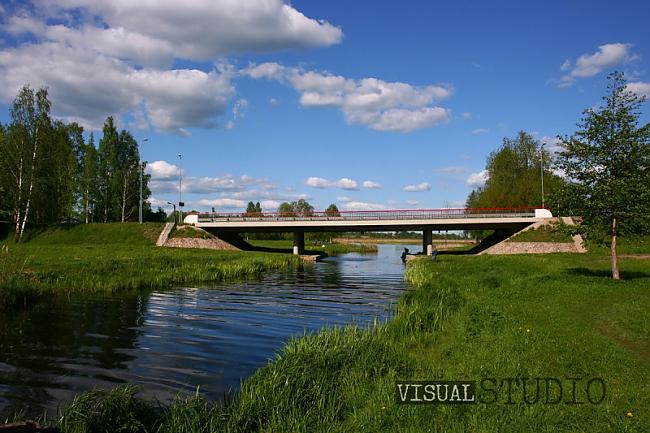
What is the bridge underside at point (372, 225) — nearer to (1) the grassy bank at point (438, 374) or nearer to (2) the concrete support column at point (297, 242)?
(2) the concrete support column at point (297, 242)

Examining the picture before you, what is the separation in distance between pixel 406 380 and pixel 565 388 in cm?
306

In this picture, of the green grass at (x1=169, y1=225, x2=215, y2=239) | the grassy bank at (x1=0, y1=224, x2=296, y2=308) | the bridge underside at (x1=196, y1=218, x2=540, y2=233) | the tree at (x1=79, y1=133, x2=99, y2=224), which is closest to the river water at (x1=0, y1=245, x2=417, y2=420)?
the grassy bank at (x1=0, y1=224, x2=296, y2=308)

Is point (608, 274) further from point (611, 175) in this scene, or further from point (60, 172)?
point (60, 172)

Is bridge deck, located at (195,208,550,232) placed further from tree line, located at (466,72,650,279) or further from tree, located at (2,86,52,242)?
tree line, located at (466,72,650,279)

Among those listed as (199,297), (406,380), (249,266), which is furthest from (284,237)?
(406,380)

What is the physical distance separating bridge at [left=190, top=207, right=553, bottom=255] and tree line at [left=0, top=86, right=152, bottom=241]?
58.7 ft

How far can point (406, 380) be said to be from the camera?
9.62 m

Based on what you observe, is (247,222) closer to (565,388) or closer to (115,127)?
(115,127)

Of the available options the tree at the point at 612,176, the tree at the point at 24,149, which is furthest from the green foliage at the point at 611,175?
the tree at the point at 24,149

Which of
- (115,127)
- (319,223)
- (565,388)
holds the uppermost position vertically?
(115,127)

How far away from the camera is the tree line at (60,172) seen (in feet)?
193

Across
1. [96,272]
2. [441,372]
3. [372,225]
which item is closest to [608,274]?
[441,372]

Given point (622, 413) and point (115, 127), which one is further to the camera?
point (115, 127)

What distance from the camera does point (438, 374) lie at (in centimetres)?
1005
